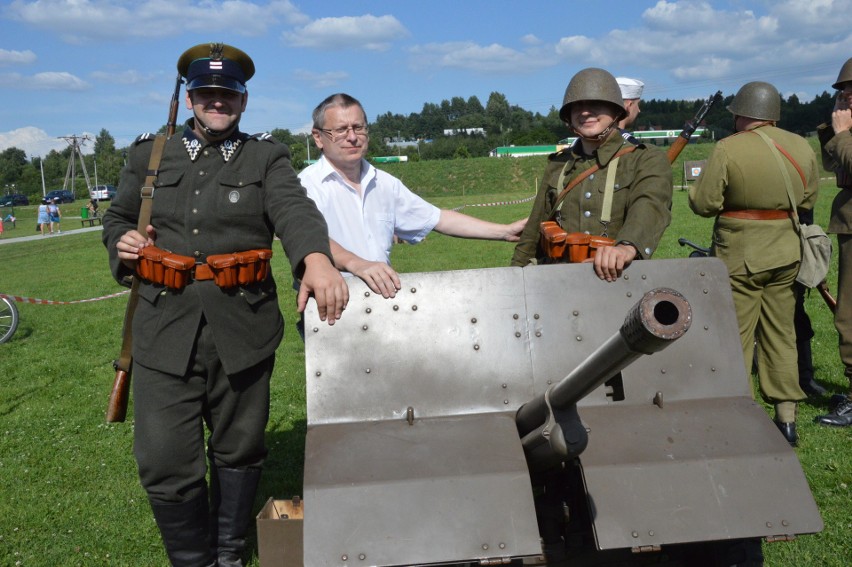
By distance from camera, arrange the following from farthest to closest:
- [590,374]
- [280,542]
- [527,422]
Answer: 1. [280,542]
2. [527,422]
3. [590,374]

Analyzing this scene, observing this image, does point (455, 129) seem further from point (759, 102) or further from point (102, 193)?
point (759, 102)

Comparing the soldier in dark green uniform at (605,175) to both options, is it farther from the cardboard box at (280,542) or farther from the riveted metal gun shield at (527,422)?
the cardboard box at (280,542)

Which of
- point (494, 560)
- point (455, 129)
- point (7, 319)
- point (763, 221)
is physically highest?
point (455, 129)

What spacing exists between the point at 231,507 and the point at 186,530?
0.98ft

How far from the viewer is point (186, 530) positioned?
3.85 m

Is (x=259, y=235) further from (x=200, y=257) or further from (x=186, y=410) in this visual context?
(x=186, y=410)

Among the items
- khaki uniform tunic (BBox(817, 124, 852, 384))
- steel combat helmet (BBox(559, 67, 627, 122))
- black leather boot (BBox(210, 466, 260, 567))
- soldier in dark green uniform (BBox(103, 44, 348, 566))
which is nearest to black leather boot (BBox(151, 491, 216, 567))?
soldier in dark green uniform (BBox(103, 44, 348, 566))

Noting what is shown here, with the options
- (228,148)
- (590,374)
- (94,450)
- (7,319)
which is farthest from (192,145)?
(7,319)

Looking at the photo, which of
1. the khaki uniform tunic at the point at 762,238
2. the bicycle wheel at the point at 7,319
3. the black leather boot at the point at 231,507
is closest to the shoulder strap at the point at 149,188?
the black leather boot at the point at 231,507

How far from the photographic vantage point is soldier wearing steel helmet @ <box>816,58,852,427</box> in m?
5.95

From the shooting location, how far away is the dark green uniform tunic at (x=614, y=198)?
12.8 ft

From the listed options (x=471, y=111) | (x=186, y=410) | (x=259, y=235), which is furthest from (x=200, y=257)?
(x=471, y=111)

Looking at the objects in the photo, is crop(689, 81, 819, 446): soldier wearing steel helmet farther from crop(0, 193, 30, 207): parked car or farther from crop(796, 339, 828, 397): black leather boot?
crop(0, 193, 30, 207): parked car

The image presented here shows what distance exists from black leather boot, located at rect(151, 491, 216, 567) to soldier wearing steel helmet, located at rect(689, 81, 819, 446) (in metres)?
3.47
